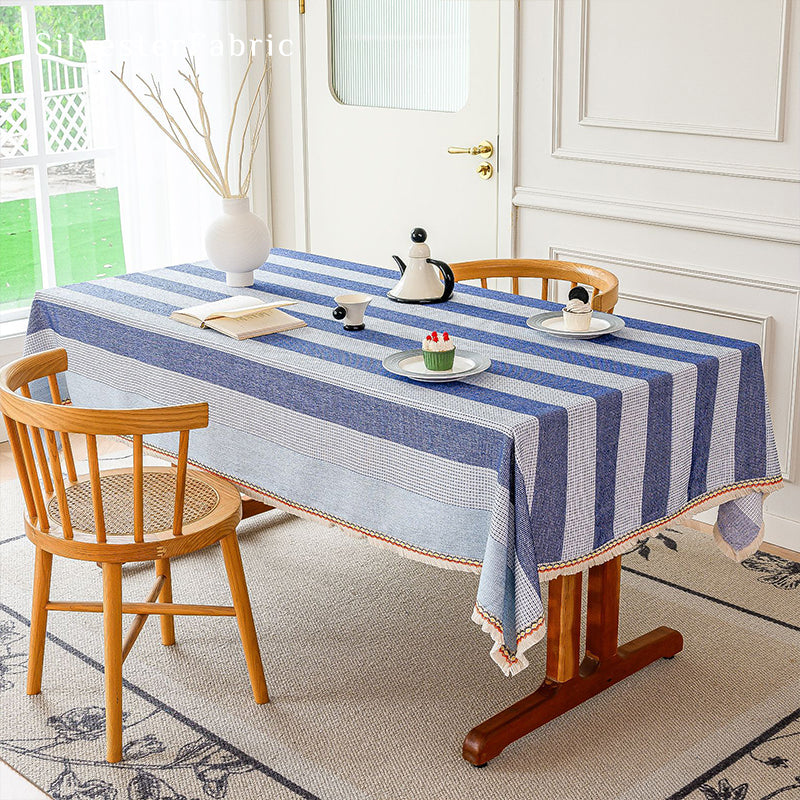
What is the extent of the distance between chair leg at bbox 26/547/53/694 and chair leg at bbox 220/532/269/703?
37 centimetres

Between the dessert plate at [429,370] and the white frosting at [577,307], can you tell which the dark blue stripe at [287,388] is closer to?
the dessert plate at [429,370]

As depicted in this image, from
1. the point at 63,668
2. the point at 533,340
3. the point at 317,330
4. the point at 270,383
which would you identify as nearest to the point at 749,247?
the point at 533,340

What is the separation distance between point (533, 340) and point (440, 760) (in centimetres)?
90

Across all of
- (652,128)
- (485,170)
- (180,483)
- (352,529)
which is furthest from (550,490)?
(485,170)

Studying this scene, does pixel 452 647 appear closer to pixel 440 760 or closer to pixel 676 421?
pixel 440 760

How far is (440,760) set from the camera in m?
2.26

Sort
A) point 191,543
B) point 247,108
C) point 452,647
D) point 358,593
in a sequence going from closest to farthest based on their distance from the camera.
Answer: point 191,543, point 452,647, point 358,593, point 247,108

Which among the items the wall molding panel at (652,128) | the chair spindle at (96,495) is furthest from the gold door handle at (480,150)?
the chair spindle at (96,495)

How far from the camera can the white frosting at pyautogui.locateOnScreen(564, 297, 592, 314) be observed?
8.11 ft

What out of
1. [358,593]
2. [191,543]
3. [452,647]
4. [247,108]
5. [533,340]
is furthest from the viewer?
[247,108]

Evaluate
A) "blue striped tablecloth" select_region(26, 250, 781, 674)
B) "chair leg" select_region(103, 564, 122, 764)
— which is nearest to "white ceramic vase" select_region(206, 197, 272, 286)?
"blue striped tablecloth" select_region(26, 250, 781, 674)

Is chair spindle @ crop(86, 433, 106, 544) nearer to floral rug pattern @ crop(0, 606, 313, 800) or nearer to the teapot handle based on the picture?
→ floral rug pattern @ crop(0, 606, 313, 800)

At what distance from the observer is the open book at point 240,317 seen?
251 cm

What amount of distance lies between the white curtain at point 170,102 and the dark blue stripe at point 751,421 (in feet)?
8.76
